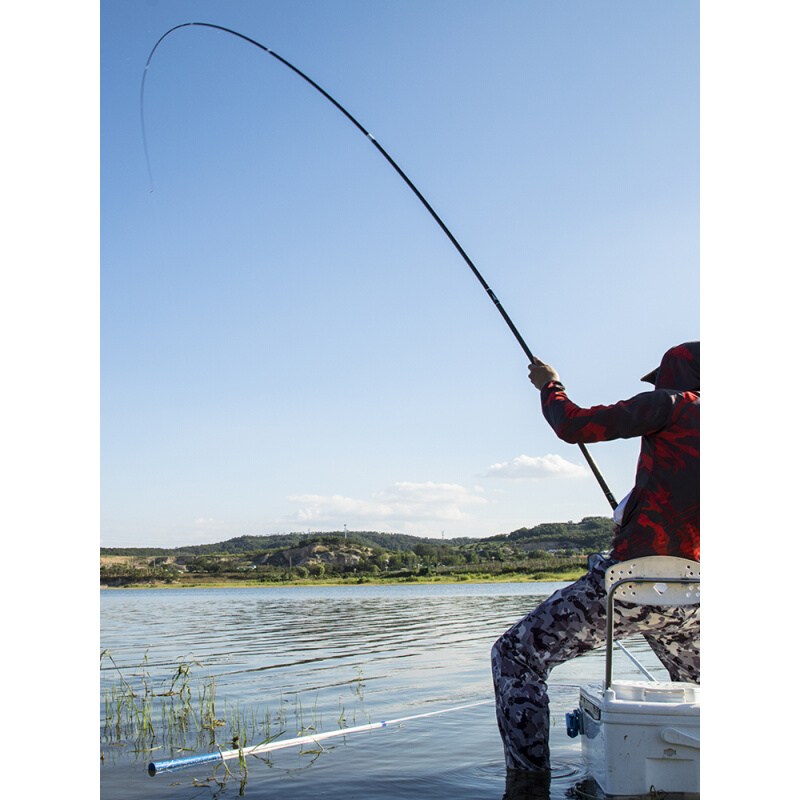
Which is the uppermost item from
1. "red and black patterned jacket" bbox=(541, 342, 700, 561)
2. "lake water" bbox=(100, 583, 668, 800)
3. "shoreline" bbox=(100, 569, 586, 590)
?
"red and black patterned jacket" bbox=(541, 342, 700, 561)

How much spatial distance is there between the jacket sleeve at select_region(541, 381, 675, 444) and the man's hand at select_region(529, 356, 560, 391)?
0.35 metres

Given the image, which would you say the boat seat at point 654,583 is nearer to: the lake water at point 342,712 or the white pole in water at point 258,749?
the lake water at point 342,712

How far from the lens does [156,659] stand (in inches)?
460

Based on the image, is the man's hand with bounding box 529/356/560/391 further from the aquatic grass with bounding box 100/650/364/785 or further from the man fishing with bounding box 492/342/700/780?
the aquatic grass with bounding box 100/650/364/785

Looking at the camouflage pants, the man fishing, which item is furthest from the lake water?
the man fishing

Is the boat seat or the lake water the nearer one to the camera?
the boat seat

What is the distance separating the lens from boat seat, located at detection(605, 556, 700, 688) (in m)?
3.01

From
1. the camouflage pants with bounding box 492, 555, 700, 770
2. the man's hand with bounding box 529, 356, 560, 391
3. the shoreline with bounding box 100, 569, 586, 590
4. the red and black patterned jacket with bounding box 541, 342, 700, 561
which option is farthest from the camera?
the shoreline with bounding box 100, 569, 586, 590

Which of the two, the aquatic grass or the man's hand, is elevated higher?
the man's hand

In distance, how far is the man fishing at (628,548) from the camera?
10.3ft

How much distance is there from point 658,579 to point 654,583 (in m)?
0.10

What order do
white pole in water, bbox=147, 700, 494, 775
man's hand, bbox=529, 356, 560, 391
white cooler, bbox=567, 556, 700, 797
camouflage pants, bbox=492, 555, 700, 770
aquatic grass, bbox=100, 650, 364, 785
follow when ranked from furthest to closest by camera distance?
aquatic grass, bbox=100, 650, 364, 785
white pole in water, bbox=147, 700, 494, 775
man's hand, bbox=529, 356, 560, 391
camouflage pants, bbox=492, 555, 700, 770
white cooler, bbox=567, 556, 700, 797
